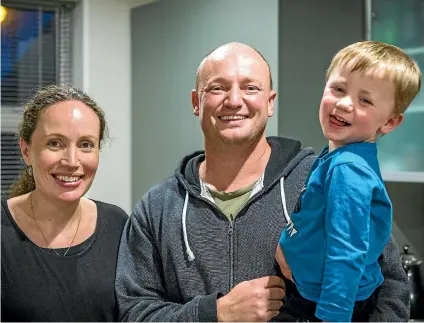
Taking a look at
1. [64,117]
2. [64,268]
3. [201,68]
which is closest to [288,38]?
[201,68]

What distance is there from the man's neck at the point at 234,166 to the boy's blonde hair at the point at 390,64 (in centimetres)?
26

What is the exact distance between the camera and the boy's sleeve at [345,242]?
79 centimetres

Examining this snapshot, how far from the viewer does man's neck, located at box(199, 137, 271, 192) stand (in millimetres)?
1061

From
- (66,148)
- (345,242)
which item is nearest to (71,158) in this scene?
(66,148)

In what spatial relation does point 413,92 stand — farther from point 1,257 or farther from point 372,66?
point 1,257

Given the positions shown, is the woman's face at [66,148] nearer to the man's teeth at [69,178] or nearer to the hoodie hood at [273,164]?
the man's teeth at [69,178]

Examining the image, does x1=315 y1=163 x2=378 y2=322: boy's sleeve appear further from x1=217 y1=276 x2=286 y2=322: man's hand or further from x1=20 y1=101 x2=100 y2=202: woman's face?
x1=20 y1=101 x2=100 y2=202: woman's face

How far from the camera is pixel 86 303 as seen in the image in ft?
3.39

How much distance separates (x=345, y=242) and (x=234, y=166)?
1.04 feet

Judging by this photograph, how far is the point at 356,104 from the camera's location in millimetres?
830

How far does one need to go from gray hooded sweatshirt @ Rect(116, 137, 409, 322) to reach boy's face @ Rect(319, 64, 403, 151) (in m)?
0.20

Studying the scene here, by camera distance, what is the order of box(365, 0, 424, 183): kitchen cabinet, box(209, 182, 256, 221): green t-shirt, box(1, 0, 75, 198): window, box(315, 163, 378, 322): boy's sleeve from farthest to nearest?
box(365, 0, 424, 183): kitchen cabinet
box(1, 0, 75, 198): window
box(209, 182, 256, 221): green t-shirt
box(315, 163, 378, 322): boy's sleeve

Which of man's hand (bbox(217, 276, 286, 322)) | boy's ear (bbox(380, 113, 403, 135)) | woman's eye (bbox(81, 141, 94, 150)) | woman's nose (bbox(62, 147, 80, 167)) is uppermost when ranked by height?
boy's ear (bbox(380, 113, 403, 135))

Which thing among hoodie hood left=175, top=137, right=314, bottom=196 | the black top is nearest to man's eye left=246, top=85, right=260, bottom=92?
hoodie hood left=175, top=137, right=314, bottom=196
